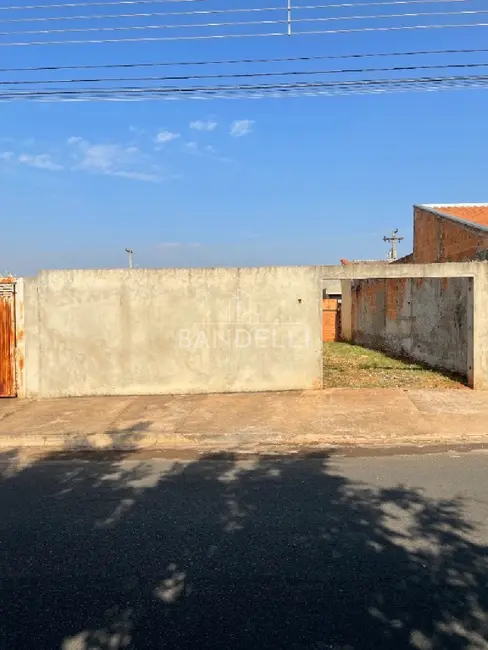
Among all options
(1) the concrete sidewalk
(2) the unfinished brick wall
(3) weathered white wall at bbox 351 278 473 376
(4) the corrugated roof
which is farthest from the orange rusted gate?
(1) the concrete sidewalk

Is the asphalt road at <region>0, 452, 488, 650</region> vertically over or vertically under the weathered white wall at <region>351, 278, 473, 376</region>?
under

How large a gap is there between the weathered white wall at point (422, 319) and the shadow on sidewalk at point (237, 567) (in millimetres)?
6415

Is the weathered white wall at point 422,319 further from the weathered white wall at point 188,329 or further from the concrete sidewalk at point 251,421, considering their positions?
the weathered white wall at point 188,329

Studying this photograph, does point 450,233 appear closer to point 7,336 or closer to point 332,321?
point 332,321

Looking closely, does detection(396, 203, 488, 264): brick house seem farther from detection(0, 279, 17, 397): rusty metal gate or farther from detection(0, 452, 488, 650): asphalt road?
detection(0, 279, 17, 397): rusty metal gate

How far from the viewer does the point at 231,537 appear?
3.47 m

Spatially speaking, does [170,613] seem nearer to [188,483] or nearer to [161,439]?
[188,483]

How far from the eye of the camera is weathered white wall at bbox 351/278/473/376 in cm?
1033

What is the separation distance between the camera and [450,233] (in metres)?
12.5

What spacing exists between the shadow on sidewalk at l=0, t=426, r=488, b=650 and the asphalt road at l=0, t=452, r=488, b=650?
1 cm

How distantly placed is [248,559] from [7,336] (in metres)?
7.20

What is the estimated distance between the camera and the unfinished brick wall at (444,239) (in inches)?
431

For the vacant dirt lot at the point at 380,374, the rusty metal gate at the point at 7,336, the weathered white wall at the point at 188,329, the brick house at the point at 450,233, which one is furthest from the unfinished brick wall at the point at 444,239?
the rusty metal gate at the point at 7,336

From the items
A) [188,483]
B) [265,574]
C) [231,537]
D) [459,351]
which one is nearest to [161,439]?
[188,483]
